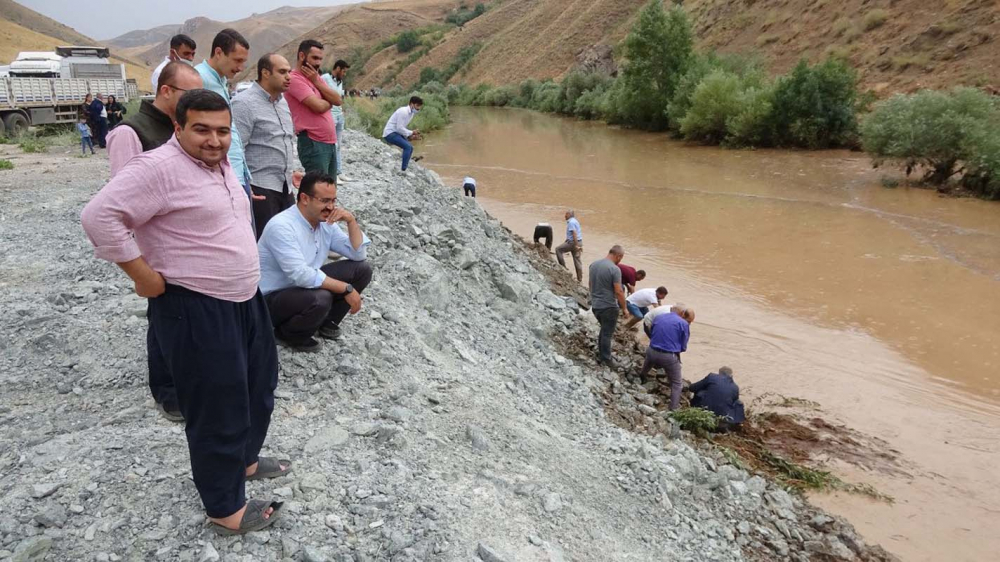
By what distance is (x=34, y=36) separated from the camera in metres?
59.5

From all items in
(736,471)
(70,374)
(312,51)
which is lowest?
(736,471)

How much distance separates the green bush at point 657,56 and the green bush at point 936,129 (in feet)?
48.6

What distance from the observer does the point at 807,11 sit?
3584 cm

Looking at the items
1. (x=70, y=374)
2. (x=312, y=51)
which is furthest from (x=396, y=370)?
(x=312, y=51)

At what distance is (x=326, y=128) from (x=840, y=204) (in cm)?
1547

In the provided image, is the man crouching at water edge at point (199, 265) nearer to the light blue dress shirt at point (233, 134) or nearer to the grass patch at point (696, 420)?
the light blue dress shirt at point (233, 134)

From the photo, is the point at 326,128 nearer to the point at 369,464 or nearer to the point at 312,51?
the point at 312,51

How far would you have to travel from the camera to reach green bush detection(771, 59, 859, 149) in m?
25.2

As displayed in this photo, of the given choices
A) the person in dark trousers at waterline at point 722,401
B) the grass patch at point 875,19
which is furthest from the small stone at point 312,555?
the grass patch at point 875,19

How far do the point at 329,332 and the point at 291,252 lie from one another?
2.54 feet

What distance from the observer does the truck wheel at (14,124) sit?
17.1m

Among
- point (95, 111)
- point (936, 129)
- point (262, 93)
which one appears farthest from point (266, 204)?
point (936, 129)

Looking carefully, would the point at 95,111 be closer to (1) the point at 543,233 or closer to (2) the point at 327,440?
(1) the point at 543,233

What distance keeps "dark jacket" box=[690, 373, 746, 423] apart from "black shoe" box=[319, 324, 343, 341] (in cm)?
369
